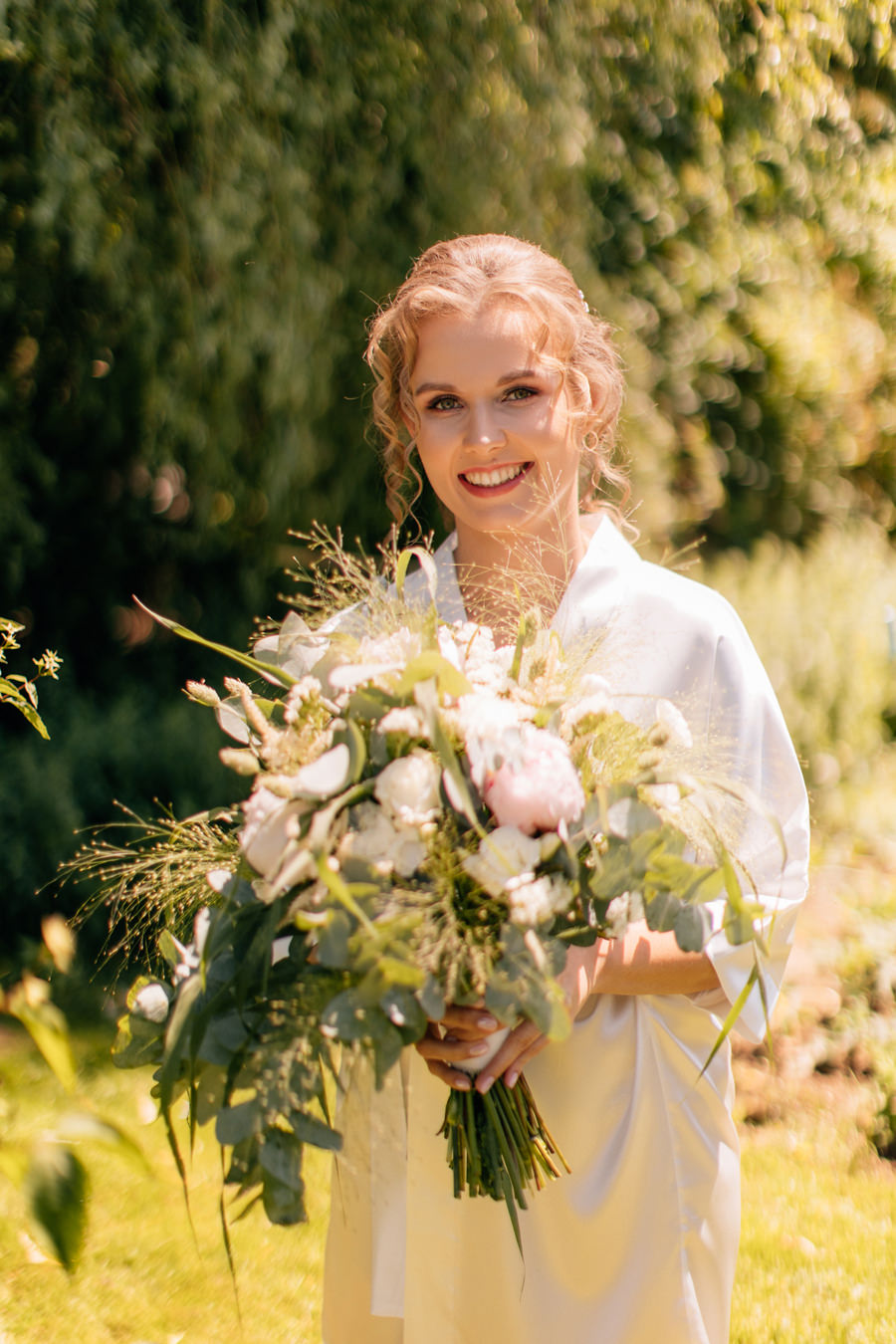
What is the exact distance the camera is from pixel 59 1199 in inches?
30.3

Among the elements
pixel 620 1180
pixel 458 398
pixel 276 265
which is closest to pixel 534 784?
pixel 620 1180

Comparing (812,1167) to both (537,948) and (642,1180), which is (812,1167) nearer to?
(642,1180)

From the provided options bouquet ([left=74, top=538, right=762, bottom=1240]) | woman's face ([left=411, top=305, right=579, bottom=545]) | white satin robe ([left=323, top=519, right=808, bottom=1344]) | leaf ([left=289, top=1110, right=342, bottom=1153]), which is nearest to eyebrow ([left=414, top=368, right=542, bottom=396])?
woman's face ([left=411, top=305, right=579, bottom=545])

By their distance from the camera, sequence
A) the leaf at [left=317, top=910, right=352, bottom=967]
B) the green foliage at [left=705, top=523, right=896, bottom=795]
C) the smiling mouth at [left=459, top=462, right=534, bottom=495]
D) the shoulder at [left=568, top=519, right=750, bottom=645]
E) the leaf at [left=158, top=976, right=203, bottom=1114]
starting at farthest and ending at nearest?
the green foliage at [left=705, top=523, right=896, bottom=795]
the smiling mouth at [left=459, top=462, right=534, bottom=495]
the shoulder at [left=568, top=519, right=750, bottom=645]
the leaf at [left=158, top=976, right=203, bottom=1114]
the leaf at [left=317, top=910, right=352, bottom=967]

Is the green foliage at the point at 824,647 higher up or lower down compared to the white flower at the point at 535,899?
lower down

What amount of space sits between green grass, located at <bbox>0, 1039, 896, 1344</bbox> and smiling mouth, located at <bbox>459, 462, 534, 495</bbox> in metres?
1.48

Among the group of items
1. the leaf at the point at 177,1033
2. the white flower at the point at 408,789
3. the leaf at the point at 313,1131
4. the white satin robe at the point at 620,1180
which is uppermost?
the white flower at the point at 408,789

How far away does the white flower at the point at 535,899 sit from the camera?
1.19m

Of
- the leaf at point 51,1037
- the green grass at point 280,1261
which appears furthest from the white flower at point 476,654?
the green grass at point 280,1261

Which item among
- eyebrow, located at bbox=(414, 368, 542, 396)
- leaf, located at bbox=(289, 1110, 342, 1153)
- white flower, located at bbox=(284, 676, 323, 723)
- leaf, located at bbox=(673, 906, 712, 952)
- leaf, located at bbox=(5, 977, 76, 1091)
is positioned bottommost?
leaf, located at bbox=(289, 1110, 342, 1153)

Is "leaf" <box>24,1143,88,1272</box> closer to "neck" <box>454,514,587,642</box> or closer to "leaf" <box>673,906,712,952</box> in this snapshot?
"leaf" <box>673,906,712,952</box>

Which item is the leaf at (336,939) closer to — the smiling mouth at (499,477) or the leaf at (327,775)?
the leaf at (327,775)

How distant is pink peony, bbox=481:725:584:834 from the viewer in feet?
3.96

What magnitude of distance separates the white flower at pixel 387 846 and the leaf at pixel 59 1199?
1.60 feet
